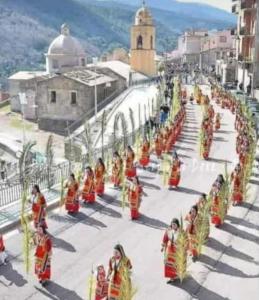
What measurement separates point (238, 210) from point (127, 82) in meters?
39.0

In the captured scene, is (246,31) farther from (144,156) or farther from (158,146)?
(144,156)

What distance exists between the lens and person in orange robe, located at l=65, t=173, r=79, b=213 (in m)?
16.2

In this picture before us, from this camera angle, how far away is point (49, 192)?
1856 centimetres

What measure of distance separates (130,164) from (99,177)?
7.90 ft

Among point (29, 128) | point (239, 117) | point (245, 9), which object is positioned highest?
point (245, 9)

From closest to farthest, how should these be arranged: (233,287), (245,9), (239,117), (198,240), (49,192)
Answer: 1. (233,287)
2. (198,240)
3. (49,192)
4. (239,117)
5. (245,9)

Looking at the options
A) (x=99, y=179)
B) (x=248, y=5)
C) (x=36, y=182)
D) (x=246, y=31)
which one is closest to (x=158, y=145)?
(x=99, y=179)

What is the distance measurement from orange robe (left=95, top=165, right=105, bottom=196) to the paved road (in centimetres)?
42

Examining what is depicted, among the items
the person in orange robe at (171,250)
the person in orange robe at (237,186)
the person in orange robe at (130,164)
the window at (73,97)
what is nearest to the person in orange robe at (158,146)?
the person in orange robe at (130,164)

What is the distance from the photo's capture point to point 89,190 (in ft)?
56.7

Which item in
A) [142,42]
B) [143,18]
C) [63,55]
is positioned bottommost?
[63,55]

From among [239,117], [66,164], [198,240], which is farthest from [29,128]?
[198,240]

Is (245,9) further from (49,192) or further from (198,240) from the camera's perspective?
(198,240)

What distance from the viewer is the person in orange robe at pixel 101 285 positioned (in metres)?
10.8
